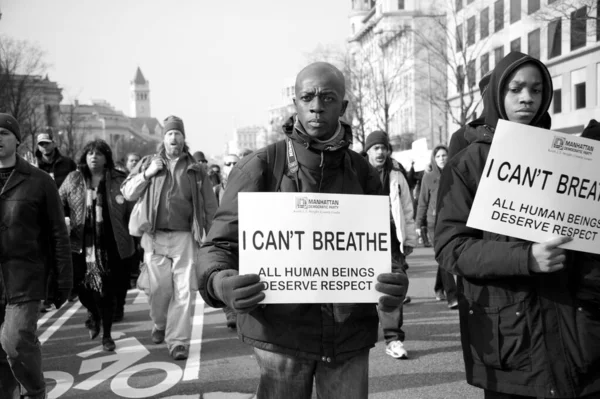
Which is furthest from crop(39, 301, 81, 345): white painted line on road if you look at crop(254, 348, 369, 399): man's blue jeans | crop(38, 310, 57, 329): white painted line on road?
crop(254, 348, 369, 399): man's blue jeans

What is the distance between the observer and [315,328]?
2820 mm

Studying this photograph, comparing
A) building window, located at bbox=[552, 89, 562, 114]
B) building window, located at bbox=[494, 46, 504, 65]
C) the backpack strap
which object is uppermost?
building window, located at bbox=[494, 46, 504, 65]

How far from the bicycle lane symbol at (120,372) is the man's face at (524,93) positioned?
3821mm

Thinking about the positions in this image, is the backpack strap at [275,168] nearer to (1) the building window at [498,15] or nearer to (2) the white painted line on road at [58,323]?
(2) the white painted line on road at [58,323]

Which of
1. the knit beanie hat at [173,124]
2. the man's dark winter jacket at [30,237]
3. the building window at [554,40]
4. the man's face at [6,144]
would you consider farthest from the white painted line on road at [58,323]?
the building window at [554,40]

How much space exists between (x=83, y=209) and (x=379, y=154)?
335 cm

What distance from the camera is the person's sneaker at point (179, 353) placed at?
21.4ft

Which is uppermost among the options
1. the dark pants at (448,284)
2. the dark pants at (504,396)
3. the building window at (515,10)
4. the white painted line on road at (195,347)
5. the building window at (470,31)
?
the building window at (515,10)

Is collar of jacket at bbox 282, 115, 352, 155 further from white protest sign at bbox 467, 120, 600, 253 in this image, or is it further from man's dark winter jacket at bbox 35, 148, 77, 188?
man's dark winter jacket at bbox 35, 148, 77, 188

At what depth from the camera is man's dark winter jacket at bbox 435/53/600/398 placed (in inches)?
107

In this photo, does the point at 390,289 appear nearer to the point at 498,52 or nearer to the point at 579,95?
the point at 579,95

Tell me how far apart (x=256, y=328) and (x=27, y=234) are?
2583 millimetres

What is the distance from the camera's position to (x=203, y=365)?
630cm

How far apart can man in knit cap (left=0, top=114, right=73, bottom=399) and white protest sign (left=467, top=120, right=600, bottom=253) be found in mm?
3259
